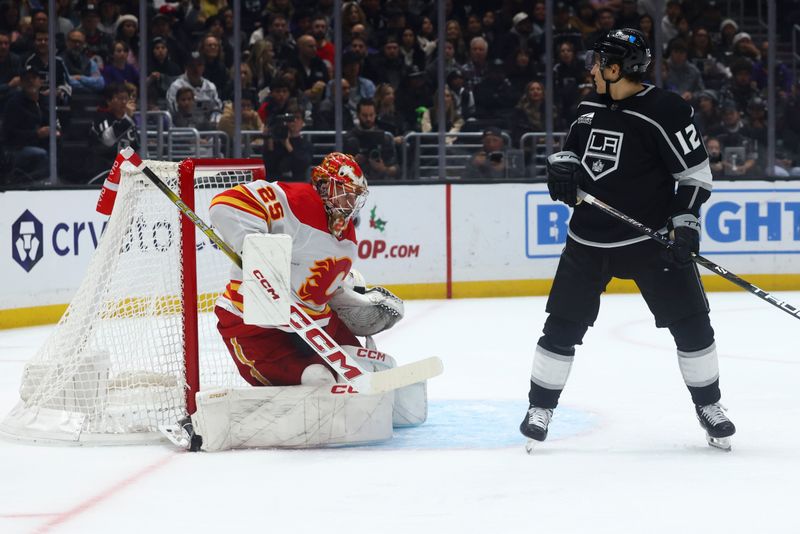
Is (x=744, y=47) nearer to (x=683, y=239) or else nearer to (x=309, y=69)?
(x=309, y=69)

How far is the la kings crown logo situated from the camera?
3207mm

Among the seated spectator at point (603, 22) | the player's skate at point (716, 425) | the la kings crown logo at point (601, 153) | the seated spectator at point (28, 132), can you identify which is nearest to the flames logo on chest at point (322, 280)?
the la kings crown logo at point (601, 153)

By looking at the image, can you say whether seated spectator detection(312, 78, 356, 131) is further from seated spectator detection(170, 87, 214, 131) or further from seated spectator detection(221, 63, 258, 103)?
seated spectator detection(170, 87, 214, 131)

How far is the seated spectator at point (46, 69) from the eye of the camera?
6832 millimetres

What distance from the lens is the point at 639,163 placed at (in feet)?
10.5

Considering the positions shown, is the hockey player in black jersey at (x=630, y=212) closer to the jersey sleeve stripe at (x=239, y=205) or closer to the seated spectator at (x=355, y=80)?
the jersey sleeve stripe at (x=239, y=205)

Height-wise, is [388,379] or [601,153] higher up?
[601,153]

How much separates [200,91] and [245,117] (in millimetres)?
305

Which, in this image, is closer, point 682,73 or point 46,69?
point 46,69

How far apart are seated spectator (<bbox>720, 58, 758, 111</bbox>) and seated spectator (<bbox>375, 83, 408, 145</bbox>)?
7.11 ft

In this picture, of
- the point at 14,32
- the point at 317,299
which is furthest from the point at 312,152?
the point at 317,299

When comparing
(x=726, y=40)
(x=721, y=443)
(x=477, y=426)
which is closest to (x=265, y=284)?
(x=477, y=426)

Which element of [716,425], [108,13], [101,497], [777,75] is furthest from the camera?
[777,75]

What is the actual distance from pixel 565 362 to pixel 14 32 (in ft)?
16.4
